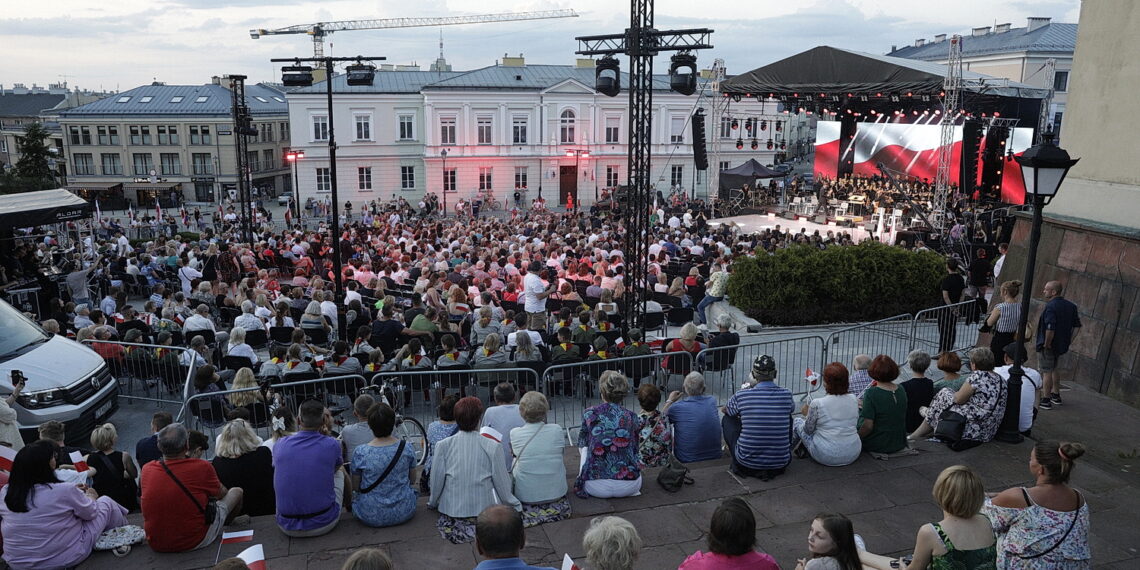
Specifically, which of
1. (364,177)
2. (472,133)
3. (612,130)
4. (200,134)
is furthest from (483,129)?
(200,134)

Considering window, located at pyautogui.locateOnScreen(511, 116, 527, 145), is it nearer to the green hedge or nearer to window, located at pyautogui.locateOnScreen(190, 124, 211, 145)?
window, located at pyautogui.locateOnScreen(190, 124, 211, 145)

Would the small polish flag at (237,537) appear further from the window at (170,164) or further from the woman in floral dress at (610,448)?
the window at (170,164)

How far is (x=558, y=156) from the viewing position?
1746 inches

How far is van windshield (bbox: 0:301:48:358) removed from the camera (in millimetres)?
9164

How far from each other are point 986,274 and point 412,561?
479 inches

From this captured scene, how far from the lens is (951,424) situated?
7109 mm

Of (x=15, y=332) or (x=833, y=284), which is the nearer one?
(x=15, y=332)

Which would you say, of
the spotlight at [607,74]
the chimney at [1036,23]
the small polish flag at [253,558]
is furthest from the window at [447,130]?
the small polish flag at [253,558]

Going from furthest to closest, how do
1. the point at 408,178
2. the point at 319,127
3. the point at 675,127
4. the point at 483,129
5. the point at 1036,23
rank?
the point at 1036,23, the point at 675,127, the point at 408,178, the point at 483,129, the point at 319,127

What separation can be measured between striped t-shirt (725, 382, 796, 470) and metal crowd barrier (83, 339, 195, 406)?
24.3 feet

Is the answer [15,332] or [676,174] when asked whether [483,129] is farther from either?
[15,332]

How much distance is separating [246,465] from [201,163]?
57508mm

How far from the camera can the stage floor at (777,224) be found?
2808 centimetres

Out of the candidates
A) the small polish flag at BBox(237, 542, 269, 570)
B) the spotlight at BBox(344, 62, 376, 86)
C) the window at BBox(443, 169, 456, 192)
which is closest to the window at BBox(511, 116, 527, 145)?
the window at BBox(443, 169, 456, 192)
